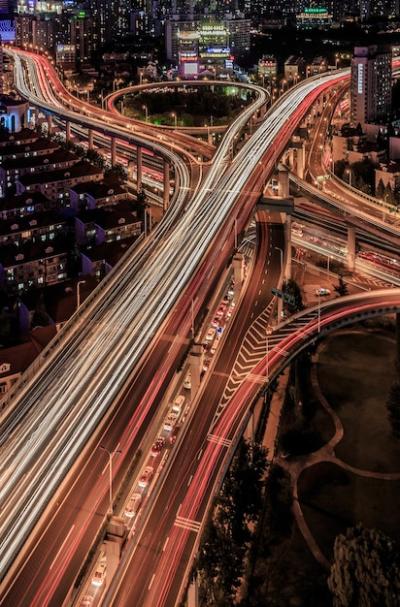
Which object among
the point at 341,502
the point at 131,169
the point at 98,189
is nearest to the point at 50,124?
the point at 131,169

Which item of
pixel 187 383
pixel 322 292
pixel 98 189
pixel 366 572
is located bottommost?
pixel 366 572

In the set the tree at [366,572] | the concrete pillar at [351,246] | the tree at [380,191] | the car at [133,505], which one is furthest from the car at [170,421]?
the tree at [380,191]

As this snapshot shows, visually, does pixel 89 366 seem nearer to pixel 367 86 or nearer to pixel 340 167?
pixel 340 167

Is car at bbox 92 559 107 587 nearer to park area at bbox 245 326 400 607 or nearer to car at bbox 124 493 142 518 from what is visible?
car at bbox 124 493 142 518

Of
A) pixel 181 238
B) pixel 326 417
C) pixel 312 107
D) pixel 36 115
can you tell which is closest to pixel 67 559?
pixel 326 417

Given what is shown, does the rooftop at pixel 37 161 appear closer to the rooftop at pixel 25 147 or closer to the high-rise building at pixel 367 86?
the rooftop at pixel 25 147

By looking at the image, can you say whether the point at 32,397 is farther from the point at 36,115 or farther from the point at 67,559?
the point at 36,115

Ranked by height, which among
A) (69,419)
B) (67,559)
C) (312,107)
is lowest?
(67,559)

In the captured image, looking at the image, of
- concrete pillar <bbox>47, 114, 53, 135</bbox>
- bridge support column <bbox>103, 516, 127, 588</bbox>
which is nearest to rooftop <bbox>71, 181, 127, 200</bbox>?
concrete pillar <bbox>47, 114, 53, 135</bbox>
